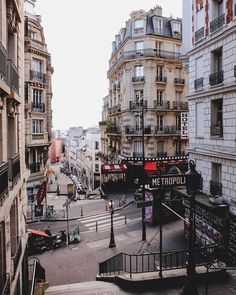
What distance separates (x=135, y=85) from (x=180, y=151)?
31.3 ft

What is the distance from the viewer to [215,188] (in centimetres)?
1512

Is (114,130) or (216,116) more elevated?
(216,116)

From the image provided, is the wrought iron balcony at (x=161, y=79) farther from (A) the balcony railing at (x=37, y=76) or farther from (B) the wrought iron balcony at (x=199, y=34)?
(B) the wrought iron balcony at (x=199, y=34)

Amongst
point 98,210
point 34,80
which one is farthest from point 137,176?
point 34,80

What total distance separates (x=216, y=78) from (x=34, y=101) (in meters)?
18.7

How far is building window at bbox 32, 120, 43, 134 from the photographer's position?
28359 mm

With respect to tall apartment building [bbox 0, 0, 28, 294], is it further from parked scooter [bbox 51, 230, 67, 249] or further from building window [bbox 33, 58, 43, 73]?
building window [bbox 33, 58, 43, 73]

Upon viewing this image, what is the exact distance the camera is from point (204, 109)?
16.1 m

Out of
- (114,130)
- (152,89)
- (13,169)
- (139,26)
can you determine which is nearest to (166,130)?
(152,89)

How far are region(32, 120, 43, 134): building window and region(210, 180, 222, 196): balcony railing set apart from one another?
60.6 feet

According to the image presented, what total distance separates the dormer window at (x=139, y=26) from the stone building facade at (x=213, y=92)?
709 inches

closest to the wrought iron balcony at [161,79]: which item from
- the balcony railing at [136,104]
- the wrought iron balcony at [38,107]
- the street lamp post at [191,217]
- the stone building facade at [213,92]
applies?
the balcony railing at [136,104]

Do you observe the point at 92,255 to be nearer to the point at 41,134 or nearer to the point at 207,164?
the point at 207,164

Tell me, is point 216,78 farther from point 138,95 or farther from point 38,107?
point 138,95
